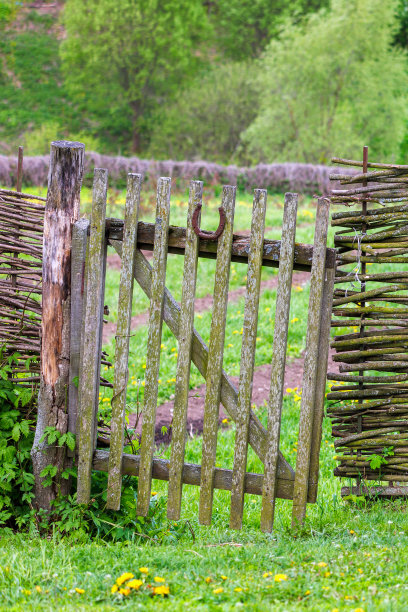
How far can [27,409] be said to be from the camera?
3.93 metres

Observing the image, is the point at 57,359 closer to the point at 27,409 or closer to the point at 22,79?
the point at 27,409

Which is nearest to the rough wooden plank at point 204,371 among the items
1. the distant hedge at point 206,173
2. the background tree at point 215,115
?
the distant hedge at point 206,173

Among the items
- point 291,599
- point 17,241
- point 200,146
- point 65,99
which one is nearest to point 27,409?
point 17,241

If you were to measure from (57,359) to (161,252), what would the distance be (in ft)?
2.70

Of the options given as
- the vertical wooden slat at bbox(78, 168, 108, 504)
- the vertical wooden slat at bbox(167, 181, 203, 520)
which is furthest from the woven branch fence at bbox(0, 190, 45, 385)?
the vertical wooden slat at bbox(167, 181, 203, 520)

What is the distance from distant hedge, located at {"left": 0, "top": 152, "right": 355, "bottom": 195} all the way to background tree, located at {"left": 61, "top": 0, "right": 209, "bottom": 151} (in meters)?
21.6

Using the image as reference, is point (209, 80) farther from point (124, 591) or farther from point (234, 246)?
point (124, 591)

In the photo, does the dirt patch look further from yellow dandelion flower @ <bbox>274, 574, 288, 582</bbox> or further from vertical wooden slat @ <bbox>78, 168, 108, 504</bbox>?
yellow dandelion flower @ <bbox>274, 574, 288, 582</bbox>

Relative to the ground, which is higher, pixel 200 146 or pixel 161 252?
pixel 200 146

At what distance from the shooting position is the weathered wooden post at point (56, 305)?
355cm

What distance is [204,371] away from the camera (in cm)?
345

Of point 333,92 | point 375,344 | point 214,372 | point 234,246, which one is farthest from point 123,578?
point 333,92

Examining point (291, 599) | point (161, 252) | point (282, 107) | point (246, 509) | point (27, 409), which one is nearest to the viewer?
point (291, 599)

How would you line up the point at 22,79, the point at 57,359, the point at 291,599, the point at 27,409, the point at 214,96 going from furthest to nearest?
the point at 22,79, the point at 214,96, the point at 27,409, the point at 57,359, the point at 291,599
